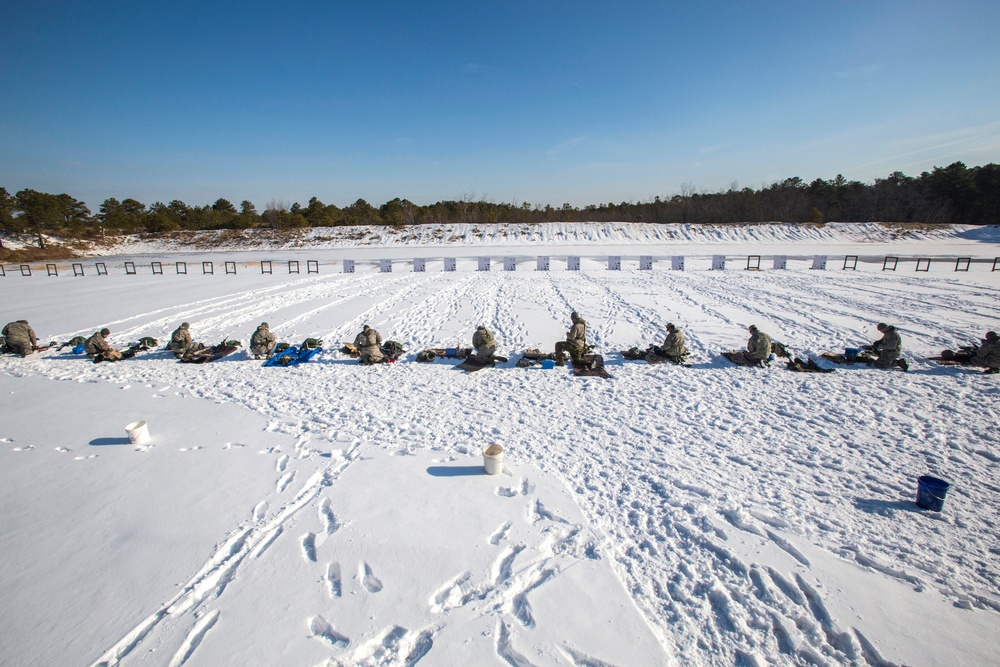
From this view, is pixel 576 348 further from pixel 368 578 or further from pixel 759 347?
pixel 368 578

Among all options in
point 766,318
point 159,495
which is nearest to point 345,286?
point 159,495

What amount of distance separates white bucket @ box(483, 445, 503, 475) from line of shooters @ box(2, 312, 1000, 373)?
3896 millimetres

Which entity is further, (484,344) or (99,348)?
(99,348)

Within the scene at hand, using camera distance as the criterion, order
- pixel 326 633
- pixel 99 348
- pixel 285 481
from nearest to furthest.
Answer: pixel 326 633 → pixel 285 481 → pixel 99 348

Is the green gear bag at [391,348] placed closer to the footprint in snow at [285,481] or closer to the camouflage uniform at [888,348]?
the footprint in snow at [285,481]

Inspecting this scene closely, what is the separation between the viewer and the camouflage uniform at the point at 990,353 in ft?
25.5

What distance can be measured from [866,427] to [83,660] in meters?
8.77

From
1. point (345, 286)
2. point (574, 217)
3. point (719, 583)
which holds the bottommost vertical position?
point (719, 583)

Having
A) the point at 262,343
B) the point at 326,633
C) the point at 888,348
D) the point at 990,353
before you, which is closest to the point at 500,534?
the point at 326,633

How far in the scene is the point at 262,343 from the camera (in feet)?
30.2

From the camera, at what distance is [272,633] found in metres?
2.92

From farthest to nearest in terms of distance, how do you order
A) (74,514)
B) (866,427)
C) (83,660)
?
(866,427) < (74,514) < (83,660)

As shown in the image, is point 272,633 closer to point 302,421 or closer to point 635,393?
point 302,421

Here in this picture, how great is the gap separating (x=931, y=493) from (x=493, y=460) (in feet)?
14.7
